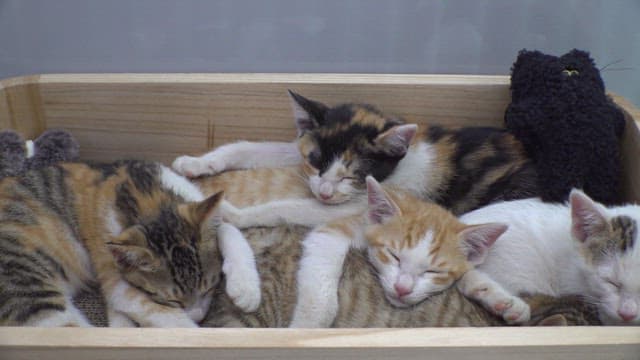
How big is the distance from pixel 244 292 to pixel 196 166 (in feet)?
1.35

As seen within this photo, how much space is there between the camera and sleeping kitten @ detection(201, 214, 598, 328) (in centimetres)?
113

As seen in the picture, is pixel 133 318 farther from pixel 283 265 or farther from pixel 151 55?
pixel 151 55

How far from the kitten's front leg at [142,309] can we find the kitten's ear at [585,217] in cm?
71

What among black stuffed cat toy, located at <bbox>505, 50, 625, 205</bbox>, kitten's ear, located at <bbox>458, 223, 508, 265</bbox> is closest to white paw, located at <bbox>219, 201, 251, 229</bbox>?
kitten's ear, located at <bbox>458, 223, 508, 265</bbox>

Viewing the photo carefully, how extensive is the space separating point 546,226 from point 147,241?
30.1 inches

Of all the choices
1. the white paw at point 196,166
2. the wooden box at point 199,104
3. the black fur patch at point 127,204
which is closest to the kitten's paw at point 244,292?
the black fur patch at point 127,204

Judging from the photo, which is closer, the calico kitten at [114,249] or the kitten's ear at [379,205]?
the calico kitten at [114,249]

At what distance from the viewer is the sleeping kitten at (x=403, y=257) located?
1.11 m

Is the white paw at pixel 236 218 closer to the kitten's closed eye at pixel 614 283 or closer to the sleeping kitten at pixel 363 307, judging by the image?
the sleeping kitten at pixel 363 307

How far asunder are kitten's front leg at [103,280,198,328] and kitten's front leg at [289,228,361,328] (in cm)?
20

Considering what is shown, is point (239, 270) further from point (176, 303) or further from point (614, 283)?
point (614, 283)

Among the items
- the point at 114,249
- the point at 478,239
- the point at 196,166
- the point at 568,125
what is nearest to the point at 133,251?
the point at 114,249

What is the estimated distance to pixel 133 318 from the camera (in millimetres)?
1133

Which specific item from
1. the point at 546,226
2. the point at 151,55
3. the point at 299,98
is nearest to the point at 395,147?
the point at 299,98
